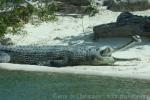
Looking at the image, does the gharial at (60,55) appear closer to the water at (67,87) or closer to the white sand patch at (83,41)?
the white sand patch at (83,41)

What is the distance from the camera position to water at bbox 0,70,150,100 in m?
11.0

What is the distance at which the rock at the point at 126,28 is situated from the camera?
626 inches

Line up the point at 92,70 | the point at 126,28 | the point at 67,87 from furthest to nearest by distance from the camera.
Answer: the point at 126,28 < the point at 92,70 < the point at 67,87

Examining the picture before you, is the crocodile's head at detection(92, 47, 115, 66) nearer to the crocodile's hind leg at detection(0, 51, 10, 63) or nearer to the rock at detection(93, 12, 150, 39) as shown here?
the rock at detection(93, 12, 150, 39)

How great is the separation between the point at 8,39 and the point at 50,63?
319cm

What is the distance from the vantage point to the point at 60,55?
47.8ft

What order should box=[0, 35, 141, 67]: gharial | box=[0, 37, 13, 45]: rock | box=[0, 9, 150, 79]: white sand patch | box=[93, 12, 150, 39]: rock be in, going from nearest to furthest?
1. box=[0, 9, 150, 79]: white sand patch
2. box=[0, 35, 141, 67]: gharial
3. box=[93, 12, 150, 39]: rock
4. box=[0, 37, 13, 45]: rock

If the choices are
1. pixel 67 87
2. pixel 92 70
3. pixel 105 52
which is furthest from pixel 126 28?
pixel 67 87

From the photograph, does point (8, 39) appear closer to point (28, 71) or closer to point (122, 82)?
point (28, 71)

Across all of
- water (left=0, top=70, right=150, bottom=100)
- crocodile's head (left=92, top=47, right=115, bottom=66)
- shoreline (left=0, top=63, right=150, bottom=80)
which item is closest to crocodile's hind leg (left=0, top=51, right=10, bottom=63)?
shoreline (left=0, top=63, right=150, bottom=80)

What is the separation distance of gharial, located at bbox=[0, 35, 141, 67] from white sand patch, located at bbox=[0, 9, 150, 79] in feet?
0.98

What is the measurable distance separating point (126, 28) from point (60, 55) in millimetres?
2480

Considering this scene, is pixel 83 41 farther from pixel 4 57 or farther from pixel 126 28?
pixel 4 57

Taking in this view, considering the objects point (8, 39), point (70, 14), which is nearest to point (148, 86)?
point (8, 39)
